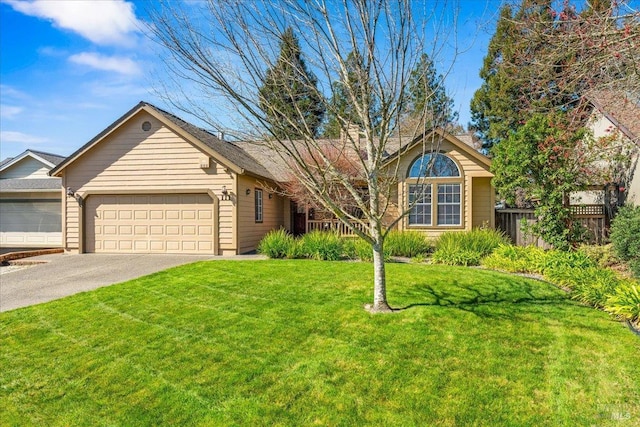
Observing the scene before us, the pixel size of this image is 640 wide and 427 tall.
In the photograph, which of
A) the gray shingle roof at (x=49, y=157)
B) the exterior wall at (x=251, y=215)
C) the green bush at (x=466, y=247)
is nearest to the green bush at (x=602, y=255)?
the green bush at (x=466, y=247)

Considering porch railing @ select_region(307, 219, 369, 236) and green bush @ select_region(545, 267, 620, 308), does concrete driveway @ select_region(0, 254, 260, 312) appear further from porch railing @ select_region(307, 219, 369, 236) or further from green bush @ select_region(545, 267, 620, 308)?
green bush @ select_region(545, 267, 620, 308)

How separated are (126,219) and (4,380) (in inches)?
A: 396

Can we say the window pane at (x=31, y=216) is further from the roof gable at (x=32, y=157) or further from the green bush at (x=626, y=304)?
the green bush at (x=626, y=304)

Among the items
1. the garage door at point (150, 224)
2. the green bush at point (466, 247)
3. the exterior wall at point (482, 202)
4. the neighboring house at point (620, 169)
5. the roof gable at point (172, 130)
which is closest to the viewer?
the green bush at point (466, 247)

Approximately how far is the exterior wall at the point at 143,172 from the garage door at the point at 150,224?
315mm

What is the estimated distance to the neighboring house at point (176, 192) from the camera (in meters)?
13.2

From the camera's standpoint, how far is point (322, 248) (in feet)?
37.3

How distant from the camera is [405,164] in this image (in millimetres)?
14297

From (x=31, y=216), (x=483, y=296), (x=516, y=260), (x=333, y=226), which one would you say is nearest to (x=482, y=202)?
(x=516, y=260)

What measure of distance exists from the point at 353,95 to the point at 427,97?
1.01m

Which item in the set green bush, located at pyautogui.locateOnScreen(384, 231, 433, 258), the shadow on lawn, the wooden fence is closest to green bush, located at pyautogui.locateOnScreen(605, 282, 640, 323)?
the shadow on lawn

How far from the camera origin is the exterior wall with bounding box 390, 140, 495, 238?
13.9m

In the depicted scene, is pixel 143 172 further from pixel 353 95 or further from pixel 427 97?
pixel 427 97

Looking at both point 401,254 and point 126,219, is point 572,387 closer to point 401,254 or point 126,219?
point 401,254
